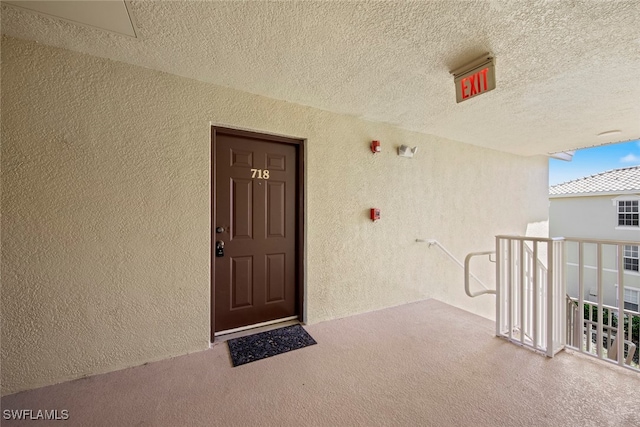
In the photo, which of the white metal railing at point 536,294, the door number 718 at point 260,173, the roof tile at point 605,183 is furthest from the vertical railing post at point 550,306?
the roof tile at point 605,183

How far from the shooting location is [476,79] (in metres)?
1.93

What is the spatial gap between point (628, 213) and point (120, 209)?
1082cm

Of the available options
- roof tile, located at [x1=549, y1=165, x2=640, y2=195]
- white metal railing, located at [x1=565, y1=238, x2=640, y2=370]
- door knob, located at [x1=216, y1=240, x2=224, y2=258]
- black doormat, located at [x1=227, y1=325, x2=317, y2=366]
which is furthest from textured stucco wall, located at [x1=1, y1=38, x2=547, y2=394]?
roof tile, located at [x1=549, y1=165, x2=640, y2=195]

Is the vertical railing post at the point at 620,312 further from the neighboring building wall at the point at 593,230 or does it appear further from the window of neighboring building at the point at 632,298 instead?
the window of neighboring building at the point at 632,298

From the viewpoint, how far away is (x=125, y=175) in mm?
1971

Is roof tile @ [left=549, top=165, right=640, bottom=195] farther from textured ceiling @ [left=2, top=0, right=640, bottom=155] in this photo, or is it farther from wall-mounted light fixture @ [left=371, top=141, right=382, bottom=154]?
wall-mounted light fixture @ [left=371, top=141, right=382, bottom=154]

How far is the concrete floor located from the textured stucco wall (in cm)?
31

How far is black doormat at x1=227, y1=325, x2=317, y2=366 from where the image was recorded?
84.9 inches

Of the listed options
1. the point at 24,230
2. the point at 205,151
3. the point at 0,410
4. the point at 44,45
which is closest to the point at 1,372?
the point at 0,410

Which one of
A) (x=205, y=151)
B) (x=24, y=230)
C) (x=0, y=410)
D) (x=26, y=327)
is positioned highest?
(x=205, y=151)

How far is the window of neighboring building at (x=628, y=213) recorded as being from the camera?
20.6 feet

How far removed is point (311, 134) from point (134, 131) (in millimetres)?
→ 1655

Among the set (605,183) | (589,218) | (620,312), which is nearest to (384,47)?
(620,312)

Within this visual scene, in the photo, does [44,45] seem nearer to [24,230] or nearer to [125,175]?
[125,175]
